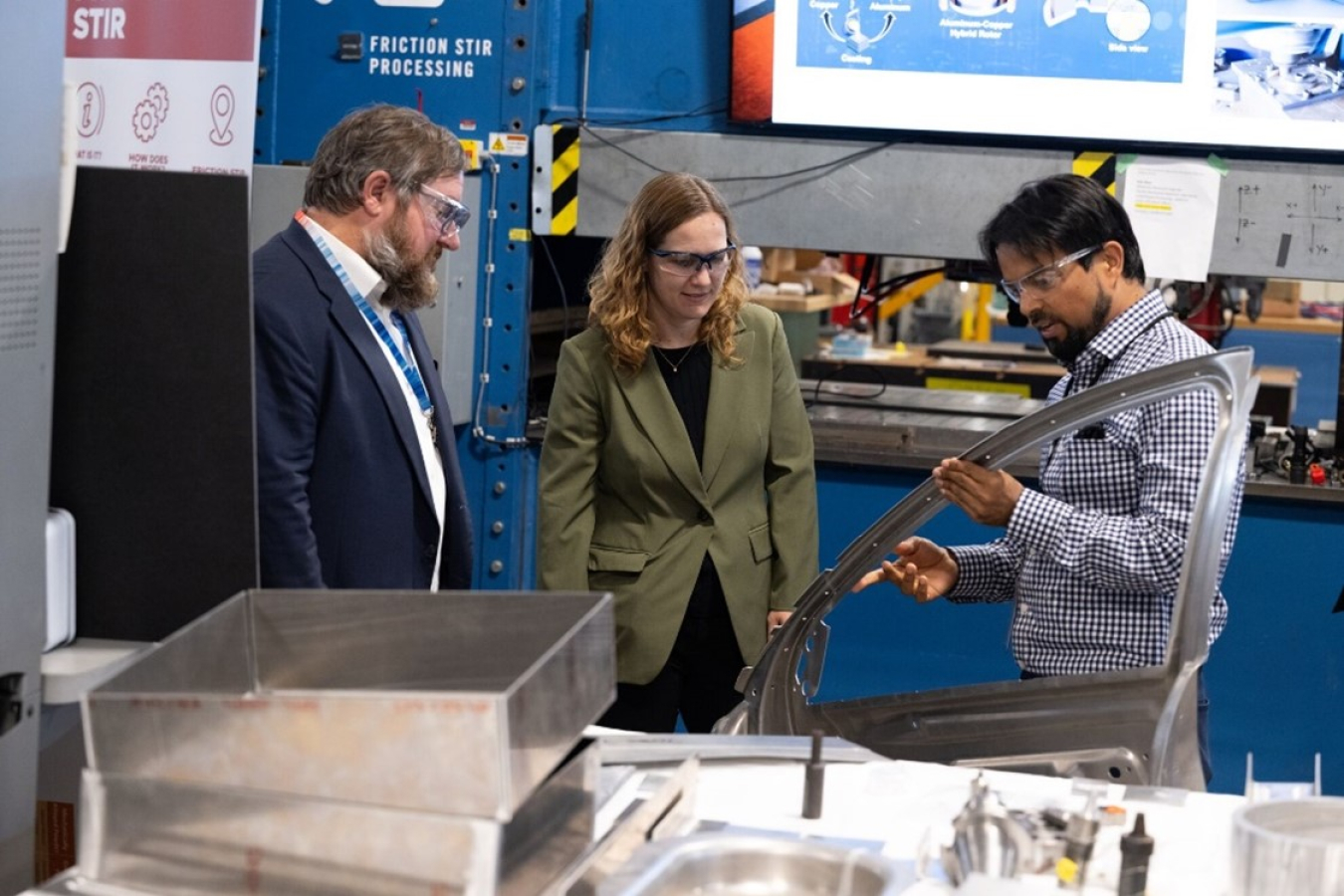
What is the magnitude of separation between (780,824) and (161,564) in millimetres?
814

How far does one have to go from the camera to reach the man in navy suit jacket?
2619 mm

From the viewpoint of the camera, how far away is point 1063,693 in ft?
7.54

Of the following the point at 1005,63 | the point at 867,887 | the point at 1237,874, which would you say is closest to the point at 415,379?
the point at 867,887

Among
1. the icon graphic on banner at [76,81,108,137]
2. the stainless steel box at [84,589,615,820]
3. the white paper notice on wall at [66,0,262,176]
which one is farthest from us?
the icon graphic on banner at [76,81,108,137]

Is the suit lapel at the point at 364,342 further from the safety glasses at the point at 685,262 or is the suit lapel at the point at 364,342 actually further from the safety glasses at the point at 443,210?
the safety glasses at the point at 685,262

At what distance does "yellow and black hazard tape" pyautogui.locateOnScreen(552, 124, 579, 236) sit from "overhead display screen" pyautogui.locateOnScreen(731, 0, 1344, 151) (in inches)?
19.0

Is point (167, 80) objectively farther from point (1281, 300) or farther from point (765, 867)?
point (1281, 300)

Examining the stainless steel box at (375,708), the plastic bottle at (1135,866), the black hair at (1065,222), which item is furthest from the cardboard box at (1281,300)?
the stainless steel box at (375,708)

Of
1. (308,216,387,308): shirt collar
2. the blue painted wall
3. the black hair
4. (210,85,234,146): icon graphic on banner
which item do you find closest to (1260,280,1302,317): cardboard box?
the blue painted wall

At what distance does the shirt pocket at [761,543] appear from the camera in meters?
3.36

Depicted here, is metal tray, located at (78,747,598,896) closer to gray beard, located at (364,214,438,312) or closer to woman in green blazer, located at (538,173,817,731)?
gray beard, located at (364,214,438,312)

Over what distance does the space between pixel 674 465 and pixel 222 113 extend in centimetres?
197

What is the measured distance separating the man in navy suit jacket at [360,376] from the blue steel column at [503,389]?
1.68 m

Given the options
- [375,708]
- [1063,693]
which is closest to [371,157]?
[1063,693]
